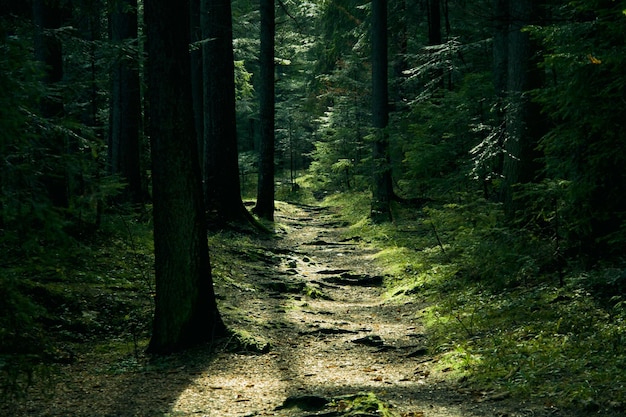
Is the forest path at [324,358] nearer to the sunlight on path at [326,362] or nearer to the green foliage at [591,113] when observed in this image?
the sunlight on path at [326,362]

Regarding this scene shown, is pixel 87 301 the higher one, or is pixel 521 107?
pixel 521 107

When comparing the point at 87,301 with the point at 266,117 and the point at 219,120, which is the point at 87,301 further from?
the point at 266,117

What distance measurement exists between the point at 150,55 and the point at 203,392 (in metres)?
4.05

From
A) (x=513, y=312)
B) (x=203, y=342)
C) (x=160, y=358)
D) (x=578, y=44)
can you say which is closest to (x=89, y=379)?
(x=160, y=358)

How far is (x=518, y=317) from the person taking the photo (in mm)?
6836

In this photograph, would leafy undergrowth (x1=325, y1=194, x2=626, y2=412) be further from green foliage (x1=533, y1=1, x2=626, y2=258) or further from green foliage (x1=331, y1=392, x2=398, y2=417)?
green foliage (x1=331, y1=392, x2=398, y2=417)

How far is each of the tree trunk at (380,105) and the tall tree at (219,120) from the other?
5032 mm

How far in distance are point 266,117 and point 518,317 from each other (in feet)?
41.3

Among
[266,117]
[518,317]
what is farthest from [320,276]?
[266,117]

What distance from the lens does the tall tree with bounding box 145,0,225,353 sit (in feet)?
21.9

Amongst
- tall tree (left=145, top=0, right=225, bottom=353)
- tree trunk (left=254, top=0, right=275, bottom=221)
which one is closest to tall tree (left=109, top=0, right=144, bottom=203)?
tree trunk (left=254, top=0, right=275, bottom=221)

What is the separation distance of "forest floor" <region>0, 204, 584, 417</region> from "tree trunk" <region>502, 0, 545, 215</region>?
3013 mm

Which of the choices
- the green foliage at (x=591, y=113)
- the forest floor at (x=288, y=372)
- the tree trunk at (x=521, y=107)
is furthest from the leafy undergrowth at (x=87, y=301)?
the tree trunk at (x=521, y=107)

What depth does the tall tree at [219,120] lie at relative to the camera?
1429 centimetres
